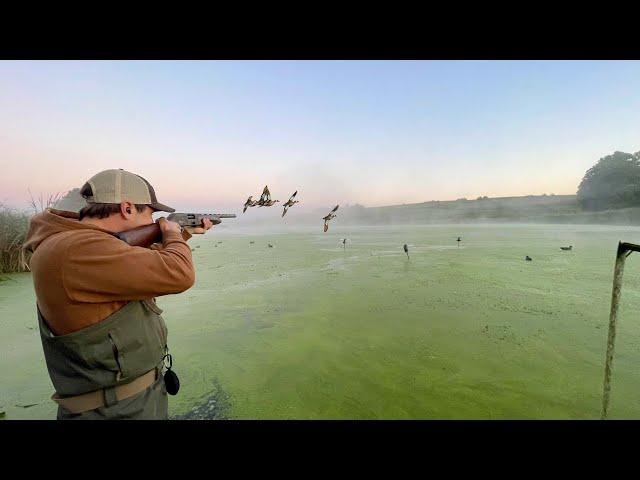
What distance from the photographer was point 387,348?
427 centimetres

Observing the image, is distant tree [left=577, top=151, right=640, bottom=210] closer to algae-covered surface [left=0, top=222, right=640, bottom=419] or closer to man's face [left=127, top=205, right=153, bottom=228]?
algae-covered surface [left=0, top=222, right=640, bottom=419]

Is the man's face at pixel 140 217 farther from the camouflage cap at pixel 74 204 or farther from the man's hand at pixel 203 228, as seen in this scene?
the man's hand at pixel 203 228

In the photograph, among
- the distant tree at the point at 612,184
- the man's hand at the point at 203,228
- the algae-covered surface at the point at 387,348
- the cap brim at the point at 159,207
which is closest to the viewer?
the cap brim at the point at 159,207

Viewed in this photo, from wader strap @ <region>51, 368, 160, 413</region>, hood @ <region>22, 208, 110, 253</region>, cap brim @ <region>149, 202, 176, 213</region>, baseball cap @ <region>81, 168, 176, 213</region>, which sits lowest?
wader strap @ <region>51, 368, 160, 413</region>

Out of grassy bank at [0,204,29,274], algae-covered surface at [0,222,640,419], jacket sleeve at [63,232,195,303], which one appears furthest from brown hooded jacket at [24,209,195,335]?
grassy bank at [0,204,29,274]

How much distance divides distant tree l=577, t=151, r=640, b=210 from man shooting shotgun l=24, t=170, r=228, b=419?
48.7m

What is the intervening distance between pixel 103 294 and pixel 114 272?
127 mm

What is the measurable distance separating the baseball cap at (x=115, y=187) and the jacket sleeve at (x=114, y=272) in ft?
1.00

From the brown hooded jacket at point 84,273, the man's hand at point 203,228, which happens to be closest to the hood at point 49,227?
the brown hooded jacket at point 84,273

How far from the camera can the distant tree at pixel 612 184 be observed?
3562cm

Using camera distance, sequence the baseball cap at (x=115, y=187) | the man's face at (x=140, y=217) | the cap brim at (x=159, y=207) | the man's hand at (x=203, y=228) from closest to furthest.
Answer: the baseball cap at (x=115, y=187)
the man's face at (x=140, y=217)
the cap brim at (x=159, y=207)
the man's hand at (x=203, y=228)

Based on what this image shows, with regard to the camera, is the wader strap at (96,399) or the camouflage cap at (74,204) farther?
the camouflage cap at (74,204)

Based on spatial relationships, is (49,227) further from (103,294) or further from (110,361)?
(110,361)

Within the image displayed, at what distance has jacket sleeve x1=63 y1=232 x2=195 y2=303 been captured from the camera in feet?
4.11
